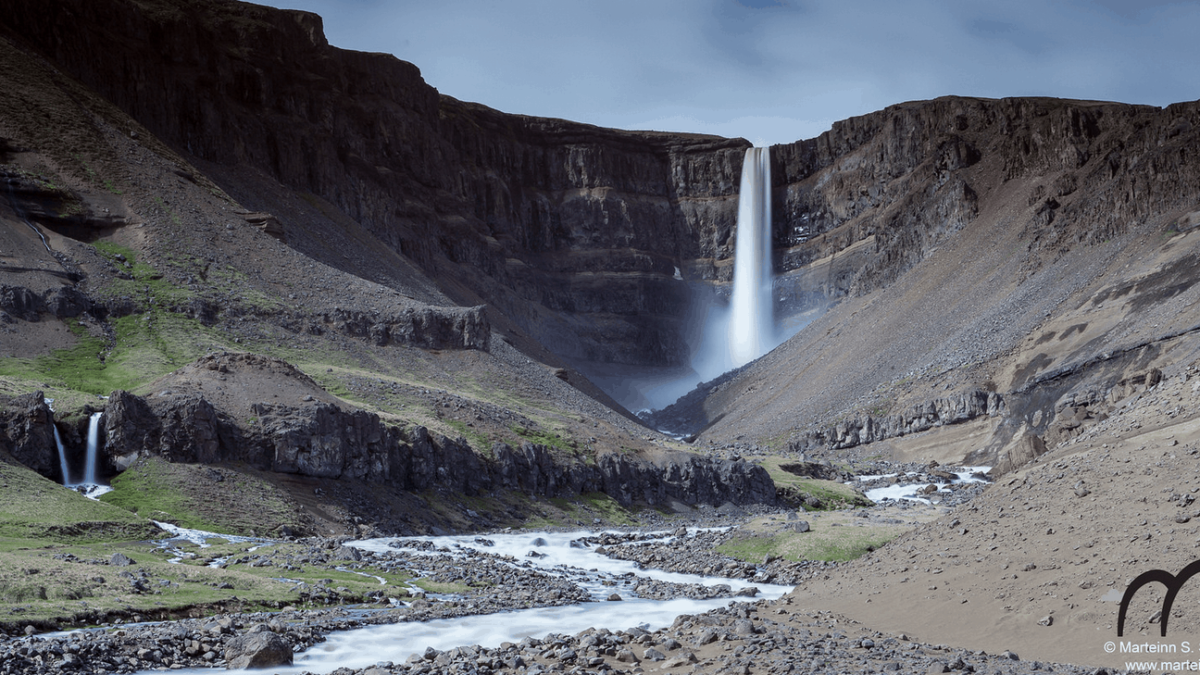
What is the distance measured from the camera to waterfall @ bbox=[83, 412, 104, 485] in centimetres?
5237

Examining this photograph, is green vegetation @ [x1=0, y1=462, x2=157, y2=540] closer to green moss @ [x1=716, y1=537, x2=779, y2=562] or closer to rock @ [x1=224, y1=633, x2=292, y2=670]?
rock @ [x1=224, y1=633, x2=292, y2=670]

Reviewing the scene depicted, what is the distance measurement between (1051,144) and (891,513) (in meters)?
111

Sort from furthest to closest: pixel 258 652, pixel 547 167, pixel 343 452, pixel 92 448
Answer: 1. pixel 547 167
2. pixel 343 452
3. pixel 92 448
4. pixel 258 652

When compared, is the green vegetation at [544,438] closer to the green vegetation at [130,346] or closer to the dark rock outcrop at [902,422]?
the green vegetation at [130,346]

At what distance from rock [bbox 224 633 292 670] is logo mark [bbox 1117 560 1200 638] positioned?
792 inches

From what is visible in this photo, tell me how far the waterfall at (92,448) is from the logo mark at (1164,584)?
50.4 meters

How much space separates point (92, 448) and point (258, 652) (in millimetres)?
35510

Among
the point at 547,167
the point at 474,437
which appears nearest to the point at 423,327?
the point at 474,437

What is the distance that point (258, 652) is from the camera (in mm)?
24453

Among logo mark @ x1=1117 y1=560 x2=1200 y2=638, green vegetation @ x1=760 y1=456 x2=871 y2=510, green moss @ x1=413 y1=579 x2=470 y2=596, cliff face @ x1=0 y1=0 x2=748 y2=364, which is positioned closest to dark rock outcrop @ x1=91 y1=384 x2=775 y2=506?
green vegetation @ x1=760 y1=456 x2=871 y2=510

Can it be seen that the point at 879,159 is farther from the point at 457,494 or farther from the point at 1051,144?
the point at 457,494

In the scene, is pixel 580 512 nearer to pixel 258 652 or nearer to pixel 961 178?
pixel 258 652

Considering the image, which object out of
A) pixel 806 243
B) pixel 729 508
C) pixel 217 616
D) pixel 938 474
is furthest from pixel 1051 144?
pixel 217 616

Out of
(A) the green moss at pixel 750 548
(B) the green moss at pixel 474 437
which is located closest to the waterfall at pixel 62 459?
(B) the green moss at pixel 474 437
